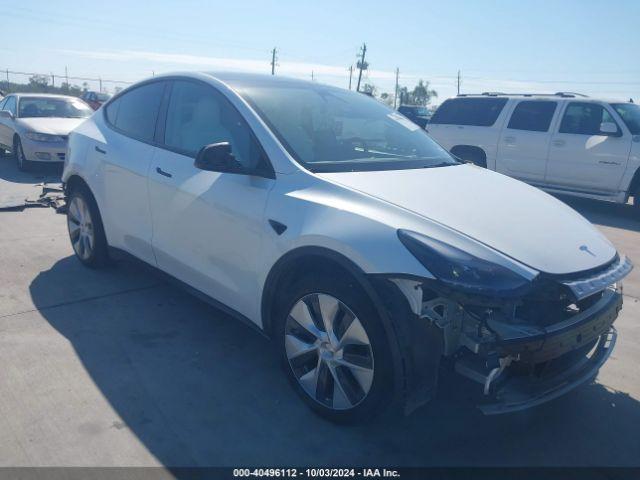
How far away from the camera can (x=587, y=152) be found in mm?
9125

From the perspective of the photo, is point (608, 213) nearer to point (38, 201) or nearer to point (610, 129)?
point (610, 129)

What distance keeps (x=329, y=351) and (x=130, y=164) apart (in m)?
2.32

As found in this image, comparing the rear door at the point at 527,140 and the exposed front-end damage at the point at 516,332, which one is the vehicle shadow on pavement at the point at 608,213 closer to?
the rear door at the point at 527,140

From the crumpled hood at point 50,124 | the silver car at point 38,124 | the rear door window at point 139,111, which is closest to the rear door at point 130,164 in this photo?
the rear door window at point 139,111

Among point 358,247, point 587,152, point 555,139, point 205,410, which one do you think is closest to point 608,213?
point 587,152

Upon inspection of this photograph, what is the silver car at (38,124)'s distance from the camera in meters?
10.5

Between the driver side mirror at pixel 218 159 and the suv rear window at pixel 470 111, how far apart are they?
8160mm

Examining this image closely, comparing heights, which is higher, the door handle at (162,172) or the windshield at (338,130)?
the windshield at (338,130)

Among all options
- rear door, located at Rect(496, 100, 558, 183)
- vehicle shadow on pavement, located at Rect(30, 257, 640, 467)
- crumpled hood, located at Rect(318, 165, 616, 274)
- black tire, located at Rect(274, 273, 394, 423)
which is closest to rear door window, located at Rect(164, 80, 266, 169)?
crumpled hood, located at Rect(318, 165, 616, 274)

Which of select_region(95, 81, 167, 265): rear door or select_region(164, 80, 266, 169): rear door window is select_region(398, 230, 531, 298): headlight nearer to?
select_region(164, 80, 266, 169): rear door window

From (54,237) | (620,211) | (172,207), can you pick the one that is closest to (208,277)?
(172,207)

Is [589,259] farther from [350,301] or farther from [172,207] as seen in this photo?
[172,207]

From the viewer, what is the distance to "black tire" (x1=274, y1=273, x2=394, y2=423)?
2545 mm

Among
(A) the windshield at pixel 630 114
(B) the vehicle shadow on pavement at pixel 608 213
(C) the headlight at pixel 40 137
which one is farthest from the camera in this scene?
(C) the headlight at pixel 40 137
